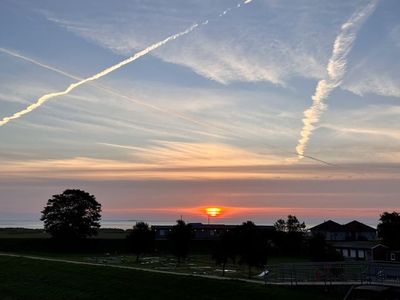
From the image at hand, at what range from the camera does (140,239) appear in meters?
74.8

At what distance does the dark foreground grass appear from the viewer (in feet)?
135

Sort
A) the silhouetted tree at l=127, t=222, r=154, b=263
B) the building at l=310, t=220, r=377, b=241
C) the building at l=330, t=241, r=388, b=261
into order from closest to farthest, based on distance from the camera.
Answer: the silhouetted tree at l=127, t=222, r=154, b=263, the building at l=330, t=241, r=388, b=261, the building at l=310, t=220, r=377, b=241

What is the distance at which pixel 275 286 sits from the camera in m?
43.1

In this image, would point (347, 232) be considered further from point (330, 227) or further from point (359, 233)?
point (330, 227)

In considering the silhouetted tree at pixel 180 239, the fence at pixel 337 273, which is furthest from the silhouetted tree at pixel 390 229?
the fence at pixel 337 273

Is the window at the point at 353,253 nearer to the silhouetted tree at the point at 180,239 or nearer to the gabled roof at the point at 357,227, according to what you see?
the silhouetted tree at the point at 180,239

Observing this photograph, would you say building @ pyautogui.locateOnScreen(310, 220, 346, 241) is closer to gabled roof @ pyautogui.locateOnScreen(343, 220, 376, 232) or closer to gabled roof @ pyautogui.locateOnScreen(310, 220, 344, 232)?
gabled roof @ pyautogui.locateOnScreen(310, 220, 344, 232)

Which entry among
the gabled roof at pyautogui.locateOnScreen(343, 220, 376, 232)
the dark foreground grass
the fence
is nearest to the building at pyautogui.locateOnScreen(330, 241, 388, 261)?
the fence

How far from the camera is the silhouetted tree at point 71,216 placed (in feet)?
311

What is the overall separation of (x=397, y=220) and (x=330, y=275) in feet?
189

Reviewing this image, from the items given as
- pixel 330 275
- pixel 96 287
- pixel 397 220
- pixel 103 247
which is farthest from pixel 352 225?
pixel 96 287

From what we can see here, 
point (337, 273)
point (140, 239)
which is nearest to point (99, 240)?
point (140, 239)

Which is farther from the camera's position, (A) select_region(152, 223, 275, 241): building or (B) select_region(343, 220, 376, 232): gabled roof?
(B) select_region(343, 220, 376, 232): gabled roof

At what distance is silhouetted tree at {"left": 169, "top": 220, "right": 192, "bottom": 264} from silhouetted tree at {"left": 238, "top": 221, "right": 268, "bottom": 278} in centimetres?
1506
